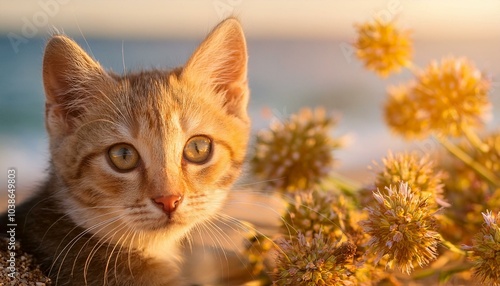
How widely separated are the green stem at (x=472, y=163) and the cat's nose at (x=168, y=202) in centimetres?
71

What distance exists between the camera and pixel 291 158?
1.54 m

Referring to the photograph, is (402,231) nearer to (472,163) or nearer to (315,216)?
(315,216)

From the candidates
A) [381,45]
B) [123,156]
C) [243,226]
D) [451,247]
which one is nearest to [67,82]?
[123,156]

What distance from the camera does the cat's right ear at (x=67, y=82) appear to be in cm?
129

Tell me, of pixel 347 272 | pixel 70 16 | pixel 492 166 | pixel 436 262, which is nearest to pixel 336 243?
pixel 347 272

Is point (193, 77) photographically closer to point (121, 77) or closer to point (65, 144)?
point (121, 77)

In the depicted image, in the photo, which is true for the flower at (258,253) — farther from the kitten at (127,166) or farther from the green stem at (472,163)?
the green stem at (472,163)

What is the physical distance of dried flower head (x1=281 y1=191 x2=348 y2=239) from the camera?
121 cm

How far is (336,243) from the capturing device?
1.10 metres

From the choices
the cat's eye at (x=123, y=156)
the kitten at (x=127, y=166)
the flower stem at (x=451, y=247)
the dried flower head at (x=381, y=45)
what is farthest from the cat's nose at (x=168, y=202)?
the dried flower head at (x=381, y=45)

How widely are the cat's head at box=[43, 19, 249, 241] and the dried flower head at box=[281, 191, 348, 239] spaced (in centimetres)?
19

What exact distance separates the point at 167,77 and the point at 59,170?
35 cm

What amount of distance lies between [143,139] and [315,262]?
0.47 meters

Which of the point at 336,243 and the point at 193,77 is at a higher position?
the point at 193,77
